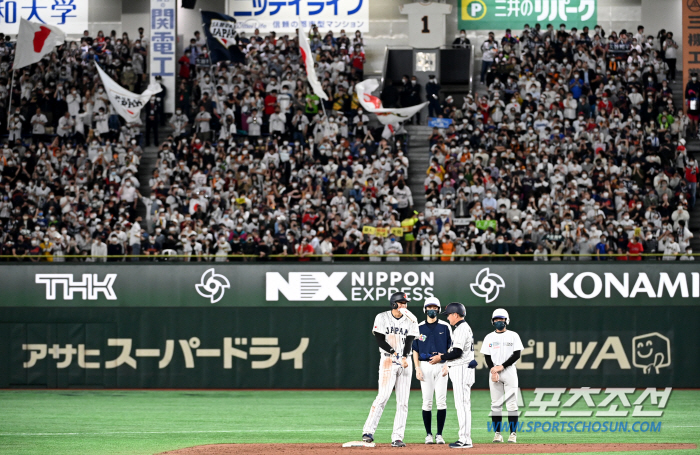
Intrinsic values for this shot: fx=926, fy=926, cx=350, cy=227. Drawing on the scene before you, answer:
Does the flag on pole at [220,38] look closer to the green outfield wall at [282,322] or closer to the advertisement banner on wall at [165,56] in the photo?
the advertisement banner on wall at [165,56]

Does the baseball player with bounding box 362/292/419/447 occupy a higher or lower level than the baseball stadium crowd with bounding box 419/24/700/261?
lower

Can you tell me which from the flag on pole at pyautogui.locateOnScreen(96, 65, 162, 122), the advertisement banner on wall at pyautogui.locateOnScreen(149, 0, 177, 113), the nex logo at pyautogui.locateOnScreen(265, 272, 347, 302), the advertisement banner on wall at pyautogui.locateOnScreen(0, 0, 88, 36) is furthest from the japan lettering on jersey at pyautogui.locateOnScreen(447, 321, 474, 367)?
the advertisement banner on wall at pyautogui.locateOnScreen(0, 0, 88, 36)

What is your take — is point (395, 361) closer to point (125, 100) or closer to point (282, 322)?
point (282, 322)

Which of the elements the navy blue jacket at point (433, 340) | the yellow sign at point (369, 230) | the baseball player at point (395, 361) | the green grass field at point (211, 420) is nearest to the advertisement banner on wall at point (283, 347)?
the green grass field at point (211, 420)

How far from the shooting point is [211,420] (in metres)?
18.0

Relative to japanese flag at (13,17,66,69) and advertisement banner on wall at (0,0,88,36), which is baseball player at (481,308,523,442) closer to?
japanese flag at (13,17,66,69)

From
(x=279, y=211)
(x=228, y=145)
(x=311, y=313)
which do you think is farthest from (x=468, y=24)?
(x=311, y=313)

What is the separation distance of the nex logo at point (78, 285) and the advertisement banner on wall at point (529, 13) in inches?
749

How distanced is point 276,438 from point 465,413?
3594 millimetres

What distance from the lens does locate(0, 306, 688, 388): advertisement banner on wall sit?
77.8ft

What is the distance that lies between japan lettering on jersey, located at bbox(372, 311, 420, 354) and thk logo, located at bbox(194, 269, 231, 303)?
10.9 m

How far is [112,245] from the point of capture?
80.7 ft

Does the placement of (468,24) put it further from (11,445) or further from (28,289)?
(11,445)

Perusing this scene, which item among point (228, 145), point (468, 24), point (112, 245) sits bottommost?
point (112, 245)
